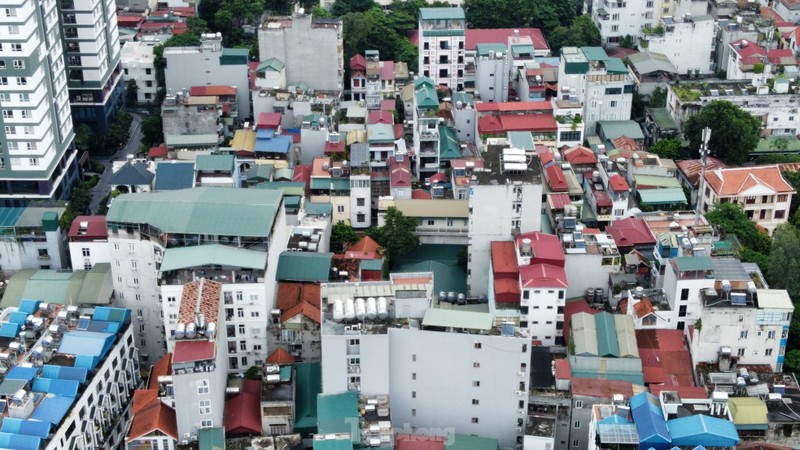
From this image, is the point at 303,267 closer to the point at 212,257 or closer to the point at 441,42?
the point at 212,257

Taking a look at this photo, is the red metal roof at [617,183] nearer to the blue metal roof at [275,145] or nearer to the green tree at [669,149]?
the green tree at [669,149]

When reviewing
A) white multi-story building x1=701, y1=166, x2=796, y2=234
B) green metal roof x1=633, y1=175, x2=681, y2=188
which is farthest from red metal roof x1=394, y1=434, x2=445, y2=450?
white multi-story building x1=701, y1=166, x2=796, y2=234

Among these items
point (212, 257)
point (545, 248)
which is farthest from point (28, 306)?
point (545, 248)

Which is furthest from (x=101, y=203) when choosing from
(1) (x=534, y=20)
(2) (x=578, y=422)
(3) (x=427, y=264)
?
(1) (x=534, y=20)

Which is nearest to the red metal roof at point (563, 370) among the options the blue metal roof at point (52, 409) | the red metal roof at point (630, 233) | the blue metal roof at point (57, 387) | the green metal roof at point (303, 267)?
the red metal roof at point (630, 233)

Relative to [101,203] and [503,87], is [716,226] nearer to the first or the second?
[503,87]

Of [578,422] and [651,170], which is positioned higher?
[651,170]

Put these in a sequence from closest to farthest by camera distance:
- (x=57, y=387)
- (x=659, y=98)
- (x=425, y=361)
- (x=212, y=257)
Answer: (x=57, y=387) → (x=425, y=361) → (x=212, y=257) → (x=659, y=98)
